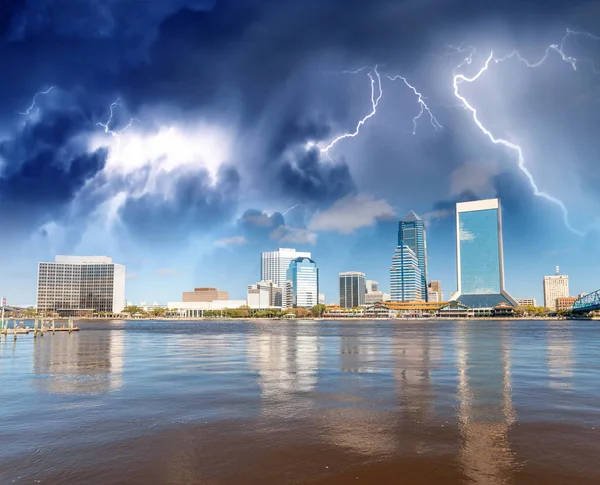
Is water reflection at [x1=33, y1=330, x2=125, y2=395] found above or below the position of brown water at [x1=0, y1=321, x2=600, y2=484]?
below

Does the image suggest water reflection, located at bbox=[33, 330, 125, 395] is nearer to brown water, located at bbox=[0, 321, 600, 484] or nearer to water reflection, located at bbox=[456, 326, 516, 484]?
brown water, located at bbox=[0, 321, 600, 484]

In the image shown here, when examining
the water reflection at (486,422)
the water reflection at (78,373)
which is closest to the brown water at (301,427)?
the water reflection at (486,422)

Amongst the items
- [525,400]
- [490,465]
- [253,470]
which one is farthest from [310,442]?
[525,400]

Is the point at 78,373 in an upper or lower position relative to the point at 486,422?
lower

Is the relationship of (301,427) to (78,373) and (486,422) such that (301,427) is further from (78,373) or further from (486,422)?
(78,373)

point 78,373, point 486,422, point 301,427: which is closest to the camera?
point 301,427

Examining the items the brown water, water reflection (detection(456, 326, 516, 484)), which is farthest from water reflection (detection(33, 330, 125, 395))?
water reflection (detection(456, 326, 516, 484))

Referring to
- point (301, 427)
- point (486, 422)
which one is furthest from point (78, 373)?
point (486, 422)

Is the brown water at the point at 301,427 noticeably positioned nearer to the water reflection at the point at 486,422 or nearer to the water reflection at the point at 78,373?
the water reflection at the point at 486,422

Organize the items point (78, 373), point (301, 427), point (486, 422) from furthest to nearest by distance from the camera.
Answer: point (78, 373) → point (486, 422) → point (301, 427)

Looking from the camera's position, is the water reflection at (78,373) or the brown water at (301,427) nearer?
the brown water at (301,427)

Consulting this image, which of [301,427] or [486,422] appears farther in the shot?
[486,422]
